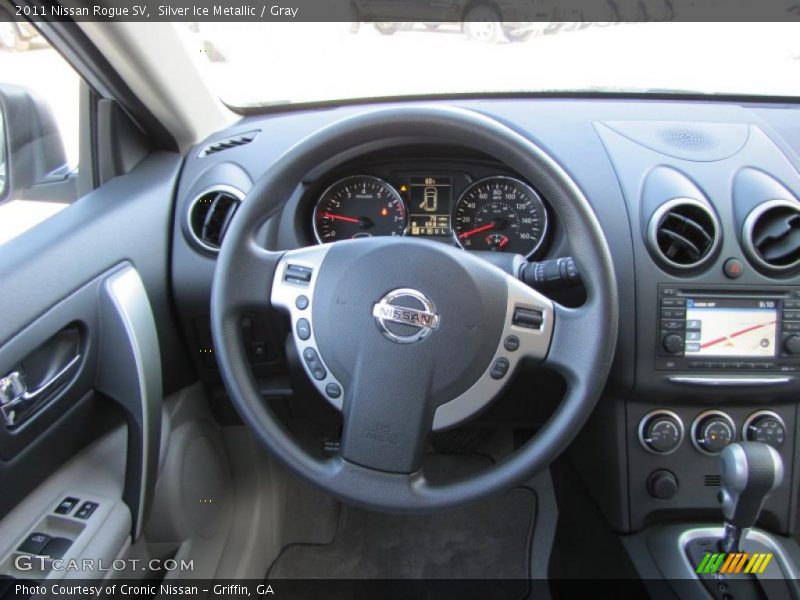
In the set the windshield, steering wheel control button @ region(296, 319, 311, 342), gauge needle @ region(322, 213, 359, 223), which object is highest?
the windshield

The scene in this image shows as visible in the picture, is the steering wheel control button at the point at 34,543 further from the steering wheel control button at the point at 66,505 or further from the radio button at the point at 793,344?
the radio button at the point at 793,344

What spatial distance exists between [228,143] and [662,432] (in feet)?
4.20

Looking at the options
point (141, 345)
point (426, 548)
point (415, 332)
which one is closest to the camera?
point (415, 332)

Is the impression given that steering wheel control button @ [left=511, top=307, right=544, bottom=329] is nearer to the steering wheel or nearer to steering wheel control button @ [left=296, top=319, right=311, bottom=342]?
the steering wheel

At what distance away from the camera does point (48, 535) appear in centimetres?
115

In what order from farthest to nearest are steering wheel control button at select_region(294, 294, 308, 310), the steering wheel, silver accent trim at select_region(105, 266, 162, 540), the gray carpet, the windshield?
1. the gray carpet
2. the windshield
3. silver accent trim at select_region(105, 266, 162, 540)
4. steering wheel control button at select_region(294, 294, 308, 310)
5. the steering wheel

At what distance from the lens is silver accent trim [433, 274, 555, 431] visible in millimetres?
1083

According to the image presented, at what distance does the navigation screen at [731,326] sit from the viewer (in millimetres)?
1368

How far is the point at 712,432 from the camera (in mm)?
1420

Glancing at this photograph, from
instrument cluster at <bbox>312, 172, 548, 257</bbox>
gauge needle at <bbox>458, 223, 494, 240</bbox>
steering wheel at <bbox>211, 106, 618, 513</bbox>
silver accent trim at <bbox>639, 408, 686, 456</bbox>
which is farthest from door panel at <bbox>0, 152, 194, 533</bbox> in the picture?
silver accent trim at <bbox>639, 408, 686, 456</bbox>

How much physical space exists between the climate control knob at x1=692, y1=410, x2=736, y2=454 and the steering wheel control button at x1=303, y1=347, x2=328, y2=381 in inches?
35.2

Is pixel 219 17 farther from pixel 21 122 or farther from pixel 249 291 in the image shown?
pixel 249 291

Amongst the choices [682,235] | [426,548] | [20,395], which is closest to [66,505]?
[20,395]

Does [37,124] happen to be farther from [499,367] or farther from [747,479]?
[747,479]
